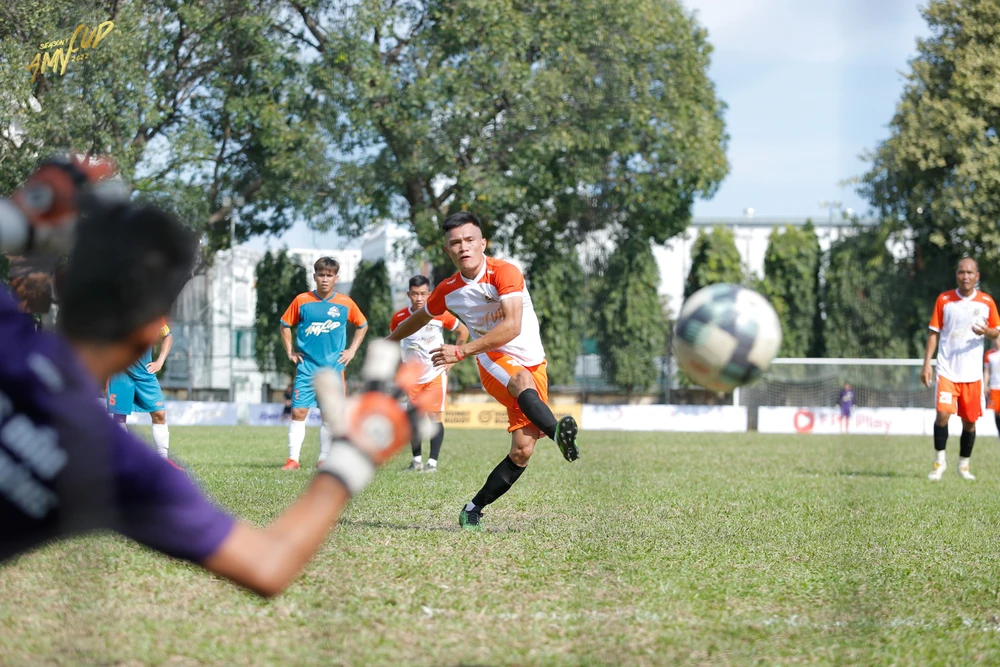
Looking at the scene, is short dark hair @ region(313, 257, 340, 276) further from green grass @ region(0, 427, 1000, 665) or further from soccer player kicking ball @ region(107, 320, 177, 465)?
green grass @ region(0, 427, 1000, 665)

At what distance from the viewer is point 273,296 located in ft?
125

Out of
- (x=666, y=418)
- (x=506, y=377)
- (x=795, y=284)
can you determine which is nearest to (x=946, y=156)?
(x=795, y=284)

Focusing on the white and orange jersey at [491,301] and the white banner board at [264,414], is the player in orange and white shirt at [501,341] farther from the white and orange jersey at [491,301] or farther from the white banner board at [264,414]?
the white banner board at [264,414]

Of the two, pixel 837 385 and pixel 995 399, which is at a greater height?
pixel 995 399

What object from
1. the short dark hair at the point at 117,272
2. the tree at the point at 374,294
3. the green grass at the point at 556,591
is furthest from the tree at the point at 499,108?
the short dark hair at the point at 117,272

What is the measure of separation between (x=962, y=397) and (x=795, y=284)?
96.5ft

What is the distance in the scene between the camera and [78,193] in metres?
2.59

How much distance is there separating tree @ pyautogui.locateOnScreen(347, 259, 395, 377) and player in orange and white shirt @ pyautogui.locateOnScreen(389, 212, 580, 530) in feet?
97.1

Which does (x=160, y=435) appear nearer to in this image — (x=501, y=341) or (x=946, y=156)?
(x=501, y=341)

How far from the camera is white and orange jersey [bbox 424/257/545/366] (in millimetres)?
7078

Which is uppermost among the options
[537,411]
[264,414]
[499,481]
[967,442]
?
[537,411]

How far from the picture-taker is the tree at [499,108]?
30.0m

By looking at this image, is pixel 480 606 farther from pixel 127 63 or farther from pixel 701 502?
pixel 127 63

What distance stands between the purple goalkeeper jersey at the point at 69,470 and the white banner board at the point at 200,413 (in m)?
28.6
